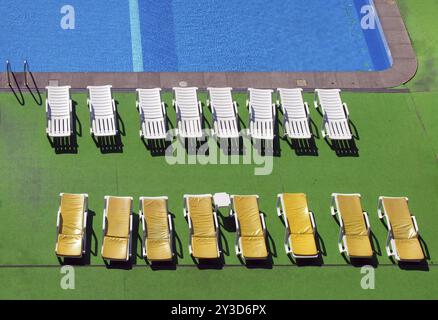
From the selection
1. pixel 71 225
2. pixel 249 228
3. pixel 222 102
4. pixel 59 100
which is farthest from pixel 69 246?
pixel 222 102

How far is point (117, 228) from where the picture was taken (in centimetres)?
1591

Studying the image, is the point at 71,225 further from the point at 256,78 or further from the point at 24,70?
the point at 256,78

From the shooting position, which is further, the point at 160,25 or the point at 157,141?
the point at 160,25

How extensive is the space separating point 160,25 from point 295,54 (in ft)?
14.8

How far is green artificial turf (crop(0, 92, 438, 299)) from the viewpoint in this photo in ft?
51.3

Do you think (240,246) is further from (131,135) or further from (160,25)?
(160,25)

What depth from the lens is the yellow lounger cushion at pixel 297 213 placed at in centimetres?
1641

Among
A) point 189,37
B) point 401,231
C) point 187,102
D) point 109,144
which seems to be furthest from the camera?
point 189,37

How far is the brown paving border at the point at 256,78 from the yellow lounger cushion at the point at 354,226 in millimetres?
4610

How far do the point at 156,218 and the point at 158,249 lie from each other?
822 mm
